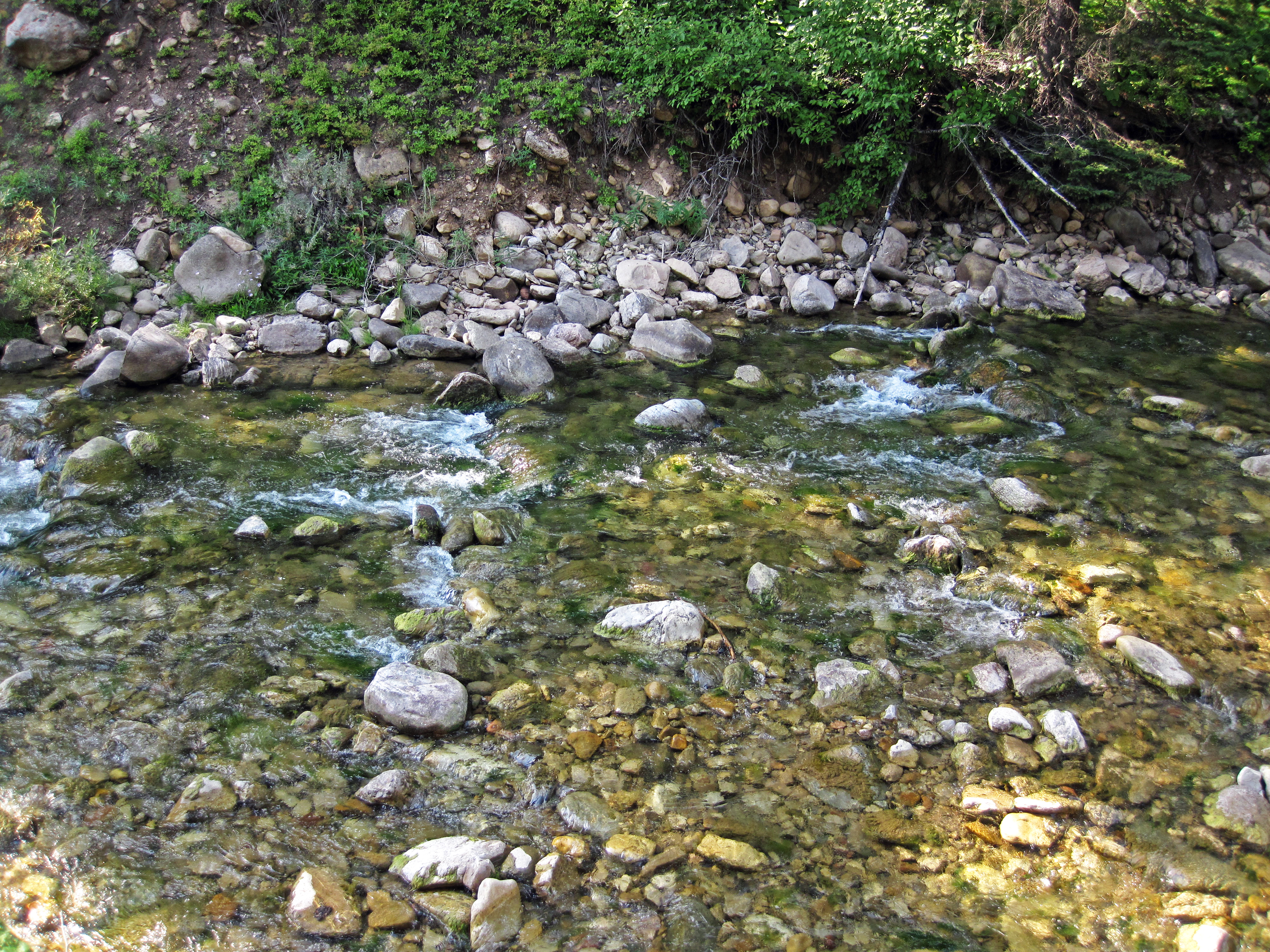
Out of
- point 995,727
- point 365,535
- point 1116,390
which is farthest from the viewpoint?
point 1116,390

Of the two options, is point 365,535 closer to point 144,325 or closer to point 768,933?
point 768,933

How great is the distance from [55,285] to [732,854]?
7.60m

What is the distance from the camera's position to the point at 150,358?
653cm

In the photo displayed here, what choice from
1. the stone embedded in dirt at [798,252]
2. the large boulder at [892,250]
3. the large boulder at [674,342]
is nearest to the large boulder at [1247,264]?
the large boulder at [892,250]

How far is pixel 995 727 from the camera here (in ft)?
10.8

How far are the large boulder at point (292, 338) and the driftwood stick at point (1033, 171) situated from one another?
25.1ft

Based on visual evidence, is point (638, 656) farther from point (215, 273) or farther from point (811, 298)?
point (215, 273)

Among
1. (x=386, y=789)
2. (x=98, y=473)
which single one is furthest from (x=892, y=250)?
(x=386, y=789)

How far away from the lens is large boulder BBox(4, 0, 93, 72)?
9.10m

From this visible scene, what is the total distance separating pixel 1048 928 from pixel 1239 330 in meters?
8.44

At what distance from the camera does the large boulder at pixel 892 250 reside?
952cm

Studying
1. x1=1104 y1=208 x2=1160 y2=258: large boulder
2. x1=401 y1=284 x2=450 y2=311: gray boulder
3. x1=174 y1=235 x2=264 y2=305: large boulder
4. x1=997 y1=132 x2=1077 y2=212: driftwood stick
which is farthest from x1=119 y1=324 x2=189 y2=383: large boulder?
x1=1104 y1=208 x2=1160 y2=258: large boulder

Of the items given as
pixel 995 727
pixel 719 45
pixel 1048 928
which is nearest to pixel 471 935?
pixel 1048 928

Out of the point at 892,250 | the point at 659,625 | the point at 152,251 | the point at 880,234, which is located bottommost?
the point at 659,625
